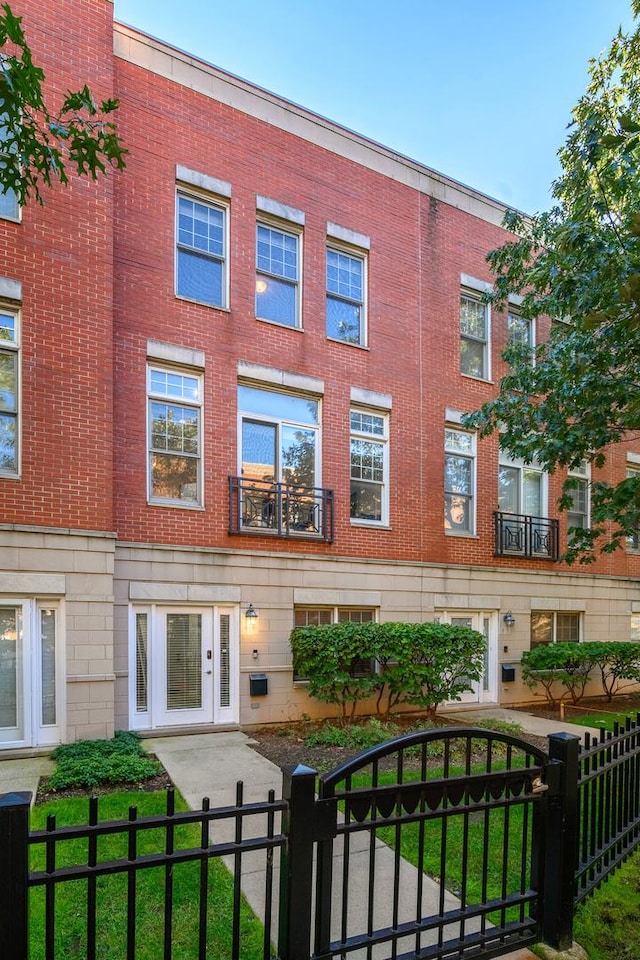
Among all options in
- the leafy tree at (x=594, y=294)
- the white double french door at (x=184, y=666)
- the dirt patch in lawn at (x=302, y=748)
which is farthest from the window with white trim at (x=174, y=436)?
the leafy tree at (x=594, y=294)

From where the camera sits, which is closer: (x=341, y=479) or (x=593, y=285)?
(x=593, y=285)

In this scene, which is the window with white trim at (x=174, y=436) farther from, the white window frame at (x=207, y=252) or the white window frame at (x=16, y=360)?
the white window frame at (x=16, y=360)

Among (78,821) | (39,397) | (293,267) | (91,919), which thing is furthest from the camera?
(293,267)

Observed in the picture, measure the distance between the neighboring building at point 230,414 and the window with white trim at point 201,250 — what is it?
43mm

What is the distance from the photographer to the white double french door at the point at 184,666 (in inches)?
345

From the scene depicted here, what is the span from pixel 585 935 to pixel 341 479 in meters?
7.76

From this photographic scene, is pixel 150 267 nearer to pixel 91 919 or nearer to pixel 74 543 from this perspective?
pixel 74 543

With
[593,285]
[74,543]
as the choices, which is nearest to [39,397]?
[74,543]

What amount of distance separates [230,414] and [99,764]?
525cm

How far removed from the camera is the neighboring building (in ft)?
26.1

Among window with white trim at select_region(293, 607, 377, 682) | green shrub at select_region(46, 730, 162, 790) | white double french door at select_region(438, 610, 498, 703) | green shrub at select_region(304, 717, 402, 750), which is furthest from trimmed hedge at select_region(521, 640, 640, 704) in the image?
green shrub at select_region(46, 730, 162, 790)

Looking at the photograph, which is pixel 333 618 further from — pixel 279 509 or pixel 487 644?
pixel 487 644

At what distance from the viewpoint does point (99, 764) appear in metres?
6.72

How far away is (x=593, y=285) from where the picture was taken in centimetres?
674
